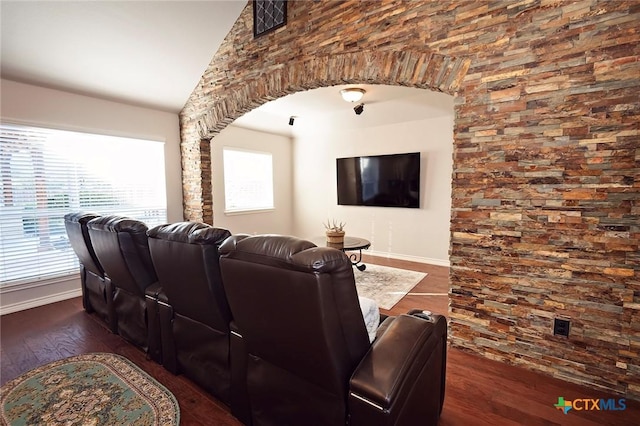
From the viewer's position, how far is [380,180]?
5.57 m

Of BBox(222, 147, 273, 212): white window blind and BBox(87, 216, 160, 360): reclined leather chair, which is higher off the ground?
BBox(222, 147, 273, 212): white window blind

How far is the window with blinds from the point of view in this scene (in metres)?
3.28

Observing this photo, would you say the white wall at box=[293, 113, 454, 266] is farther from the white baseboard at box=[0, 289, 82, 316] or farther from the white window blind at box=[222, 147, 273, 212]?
the white baseboard at box=[0, 289, 82, 316]

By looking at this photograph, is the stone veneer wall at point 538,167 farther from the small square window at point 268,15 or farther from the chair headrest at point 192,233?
the chair headrest at point 192,233

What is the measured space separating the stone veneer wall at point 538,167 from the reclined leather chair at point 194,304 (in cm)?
176

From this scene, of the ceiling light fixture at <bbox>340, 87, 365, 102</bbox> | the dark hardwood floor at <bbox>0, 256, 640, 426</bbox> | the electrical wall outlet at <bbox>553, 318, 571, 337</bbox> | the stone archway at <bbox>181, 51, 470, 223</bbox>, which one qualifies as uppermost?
the ceiling light fixture at <bbox>340, 87, 365, 102</bbox>

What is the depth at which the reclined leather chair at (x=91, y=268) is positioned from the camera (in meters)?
2.57

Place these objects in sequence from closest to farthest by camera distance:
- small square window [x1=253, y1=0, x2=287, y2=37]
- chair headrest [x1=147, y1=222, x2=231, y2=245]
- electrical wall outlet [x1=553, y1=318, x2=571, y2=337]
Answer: chair headrest [x1=147, y1=222, x2=231, y2=245] < electrical wall outlet [x1=553, y1=318, x2=571, y2=337] < small square window [x1=253, y1=0, x2=287, y2=37]

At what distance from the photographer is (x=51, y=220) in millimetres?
3578

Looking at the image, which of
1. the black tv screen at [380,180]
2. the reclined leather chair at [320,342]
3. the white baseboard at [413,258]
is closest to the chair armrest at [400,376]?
the reclined leather chair at [320,342]

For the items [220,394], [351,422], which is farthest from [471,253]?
[220,394]

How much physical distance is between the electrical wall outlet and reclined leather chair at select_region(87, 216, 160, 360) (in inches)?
107

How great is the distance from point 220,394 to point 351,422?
3.41 feet

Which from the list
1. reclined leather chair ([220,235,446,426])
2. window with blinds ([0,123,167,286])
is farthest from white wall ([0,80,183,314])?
reclined leather chair ([220,235,446,426])
